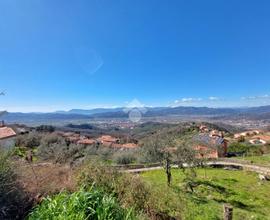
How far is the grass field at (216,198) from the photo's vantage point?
327 inches

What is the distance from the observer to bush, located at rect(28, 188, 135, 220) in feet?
17.4

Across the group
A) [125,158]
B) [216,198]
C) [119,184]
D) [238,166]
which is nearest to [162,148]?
[216,198]

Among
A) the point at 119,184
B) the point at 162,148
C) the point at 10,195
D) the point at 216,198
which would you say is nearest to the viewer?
the point at 10,195

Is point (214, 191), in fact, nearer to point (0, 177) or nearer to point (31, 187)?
point (31, 187)

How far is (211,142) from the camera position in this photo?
155 ft

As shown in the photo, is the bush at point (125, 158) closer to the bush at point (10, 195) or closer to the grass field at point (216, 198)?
the grass field at point (216, 198)

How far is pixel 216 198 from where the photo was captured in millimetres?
16734

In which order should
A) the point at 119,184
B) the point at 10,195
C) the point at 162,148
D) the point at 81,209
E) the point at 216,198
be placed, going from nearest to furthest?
the point at 81,209 < the point at 10,195 < the point at 119,184 < the point at 216,198 < the point at 162,148

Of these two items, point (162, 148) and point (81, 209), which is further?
point (162, 148)

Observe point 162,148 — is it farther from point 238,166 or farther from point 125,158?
point 238,166

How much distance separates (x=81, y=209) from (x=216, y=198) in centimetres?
1298

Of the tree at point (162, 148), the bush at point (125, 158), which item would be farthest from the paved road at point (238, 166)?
the tree at point (162, 148)

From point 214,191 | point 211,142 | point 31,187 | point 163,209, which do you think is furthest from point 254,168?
point 31,187

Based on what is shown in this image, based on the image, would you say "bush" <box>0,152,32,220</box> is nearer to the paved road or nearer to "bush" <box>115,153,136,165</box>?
the paved road
